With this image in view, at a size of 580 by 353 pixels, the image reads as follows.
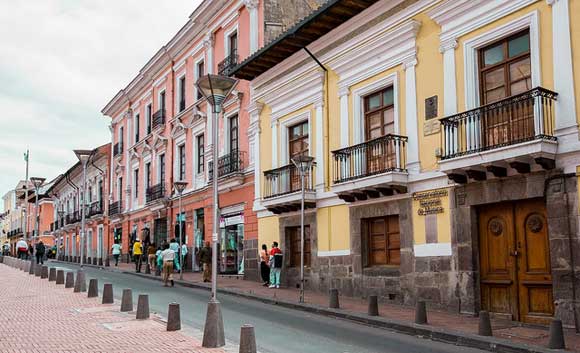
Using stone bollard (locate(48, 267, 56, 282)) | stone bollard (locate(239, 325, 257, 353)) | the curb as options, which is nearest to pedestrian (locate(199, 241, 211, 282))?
stone bollard (locate(48, 267, 56, 282))

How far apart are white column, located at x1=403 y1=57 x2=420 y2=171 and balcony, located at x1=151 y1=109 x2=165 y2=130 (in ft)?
66.4

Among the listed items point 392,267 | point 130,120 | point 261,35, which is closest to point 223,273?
point 261,35

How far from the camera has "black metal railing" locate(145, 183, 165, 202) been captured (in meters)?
32.0

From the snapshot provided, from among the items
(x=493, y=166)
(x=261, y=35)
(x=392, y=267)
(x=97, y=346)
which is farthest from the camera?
(x=261, y=35)

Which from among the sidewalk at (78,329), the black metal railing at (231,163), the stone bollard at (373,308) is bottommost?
the sidewalk at (78,329)

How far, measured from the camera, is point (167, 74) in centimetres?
3216

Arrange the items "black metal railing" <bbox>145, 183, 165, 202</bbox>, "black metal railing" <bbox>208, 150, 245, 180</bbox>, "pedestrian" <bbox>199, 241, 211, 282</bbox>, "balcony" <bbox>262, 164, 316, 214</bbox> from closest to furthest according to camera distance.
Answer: "balcony" <bbox>262, 164, 316, 214</bbox>
"pedestrian" <bbox>199, 241, 211, 282</bbox>
"black metal railing" <bbox>208, 150, 245, 180</bbox>
"black metal railing" <bbox>145, 183, 165, 202</bbox>

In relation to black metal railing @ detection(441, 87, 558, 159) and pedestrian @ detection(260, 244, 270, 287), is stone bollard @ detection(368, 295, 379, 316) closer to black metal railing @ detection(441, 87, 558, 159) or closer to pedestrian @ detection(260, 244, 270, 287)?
black metal railing @ detection(441, 87, 558, 159)

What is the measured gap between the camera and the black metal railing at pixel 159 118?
32.6 m

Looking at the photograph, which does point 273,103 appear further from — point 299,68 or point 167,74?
point 167,74

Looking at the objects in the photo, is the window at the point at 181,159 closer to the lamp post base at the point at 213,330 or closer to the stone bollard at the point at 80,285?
the stone bollard at the point at 80,285

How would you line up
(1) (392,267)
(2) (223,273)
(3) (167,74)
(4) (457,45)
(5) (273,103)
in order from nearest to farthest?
(4) (457,45) → (1) (392,267) → (5) (273,103) → (2) (223,273) → (3) (167,74)

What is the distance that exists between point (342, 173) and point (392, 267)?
2.78m

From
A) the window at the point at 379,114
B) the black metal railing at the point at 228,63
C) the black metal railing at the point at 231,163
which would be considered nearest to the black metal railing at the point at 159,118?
the black metal railing at the point at 228,63
